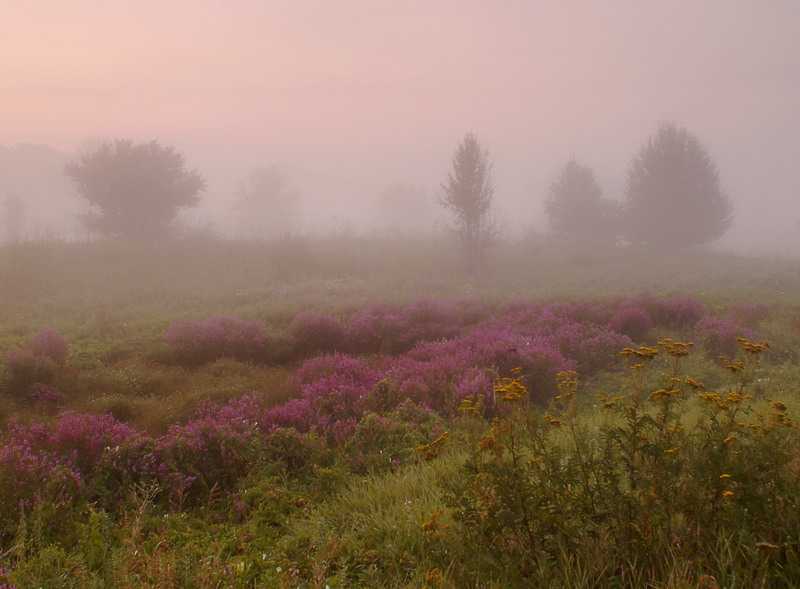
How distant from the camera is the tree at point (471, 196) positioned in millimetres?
25891

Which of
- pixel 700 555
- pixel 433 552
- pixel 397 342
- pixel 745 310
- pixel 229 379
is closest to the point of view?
pixel 700 555

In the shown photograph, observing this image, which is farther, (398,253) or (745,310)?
(398,253)

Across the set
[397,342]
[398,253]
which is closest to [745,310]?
[397,342]

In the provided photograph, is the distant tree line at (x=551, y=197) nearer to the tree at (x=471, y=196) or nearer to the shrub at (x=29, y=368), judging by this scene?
the tree at (x=471, y=196)

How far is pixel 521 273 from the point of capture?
2525 cm

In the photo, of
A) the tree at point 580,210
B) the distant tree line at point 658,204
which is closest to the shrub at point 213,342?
the distant tree line at point 658,204

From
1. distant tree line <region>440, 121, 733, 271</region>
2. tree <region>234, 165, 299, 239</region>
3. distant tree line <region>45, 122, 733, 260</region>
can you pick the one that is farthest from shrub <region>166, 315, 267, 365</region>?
tree <region>234, 165, 299, 239</region>

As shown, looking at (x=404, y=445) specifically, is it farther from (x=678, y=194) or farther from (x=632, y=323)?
(x=678, y=194)

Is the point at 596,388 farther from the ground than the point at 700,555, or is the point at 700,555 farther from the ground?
the point at 700,555

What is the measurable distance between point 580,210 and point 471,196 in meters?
16.4

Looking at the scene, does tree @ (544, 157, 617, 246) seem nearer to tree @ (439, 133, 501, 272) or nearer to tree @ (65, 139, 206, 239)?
tree @ (439, 133, 501, 272)

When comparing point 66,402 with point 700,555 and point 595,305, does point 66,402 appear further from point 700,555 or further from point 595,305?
point 595,305

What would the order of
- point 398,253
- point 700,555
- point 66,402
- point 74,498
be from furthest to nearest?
point 398,253 < point 66,402 < point 74,498 < point 700,555

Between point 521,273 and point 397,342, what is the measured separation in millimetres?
16806
